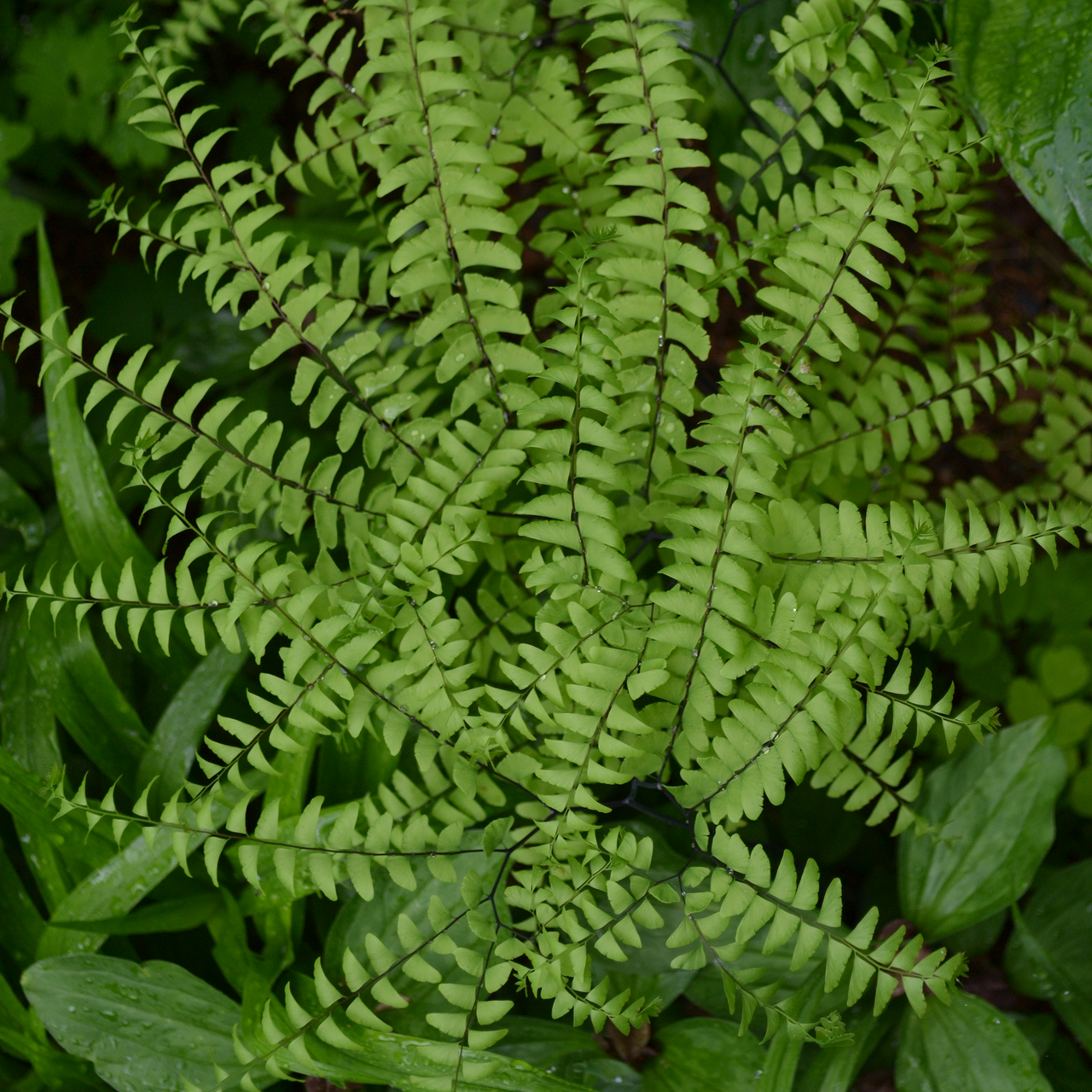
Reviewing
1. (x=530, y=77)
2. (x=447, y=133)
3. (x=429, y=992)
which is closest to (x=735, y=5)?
(x=530, y=77)

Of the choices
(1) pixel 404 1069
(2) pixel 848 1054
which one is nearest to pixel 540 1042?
(1) pixel 404 1069

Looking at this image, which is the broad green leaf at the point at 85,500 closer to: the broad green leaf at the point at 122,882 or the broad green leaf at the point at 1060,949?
the broad green leaf at the point at 122,882

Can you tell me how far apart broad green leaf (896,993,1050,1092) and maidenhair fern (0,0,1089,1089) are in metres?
0.11

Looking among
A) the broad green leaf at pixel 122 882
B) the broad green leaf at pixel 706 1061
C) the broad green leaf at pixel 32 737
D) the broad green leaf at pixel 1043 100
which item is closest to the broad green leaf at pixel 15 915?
the broad green leaf at pixel 32 737

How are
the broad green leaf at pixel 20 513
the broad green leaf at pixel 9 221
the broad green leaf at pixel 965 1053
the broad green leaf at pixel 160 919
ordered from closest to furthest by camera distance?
the broad green leaf at pixel 965 1053
the broad green leaf at pixel 160 919
the broad green leaf at pixel 20 513
the broad green leaf at pixel 9 221

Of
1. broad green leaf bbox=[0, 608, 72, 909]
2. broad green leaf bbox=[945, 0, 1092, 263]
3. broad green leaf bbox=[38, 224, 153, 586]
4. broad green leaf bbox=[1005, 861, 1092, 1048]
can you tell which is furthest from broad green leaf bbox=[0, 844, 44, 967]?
broad green leaf bbox=[945, 0, 1092, 263]

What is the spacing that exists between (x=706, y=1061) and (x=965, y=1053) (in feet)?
0.81

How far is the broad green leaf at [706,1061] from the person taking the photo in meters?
0.80

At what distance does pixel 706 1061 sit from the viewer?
824 millimetres

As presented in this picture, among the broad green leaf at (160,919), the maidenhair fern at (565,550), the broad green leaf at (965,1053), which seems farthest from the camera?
the broad green leaf at (160,919)

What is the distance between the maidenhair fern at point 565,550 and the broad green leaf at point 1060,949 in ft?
0.70

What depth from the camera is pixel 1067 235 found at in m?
0.83

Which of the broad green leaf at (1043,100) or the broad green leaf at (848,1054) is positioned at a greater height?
the broad green leaf at (1043,100)

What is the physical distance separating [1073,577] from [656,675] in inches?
34.5
